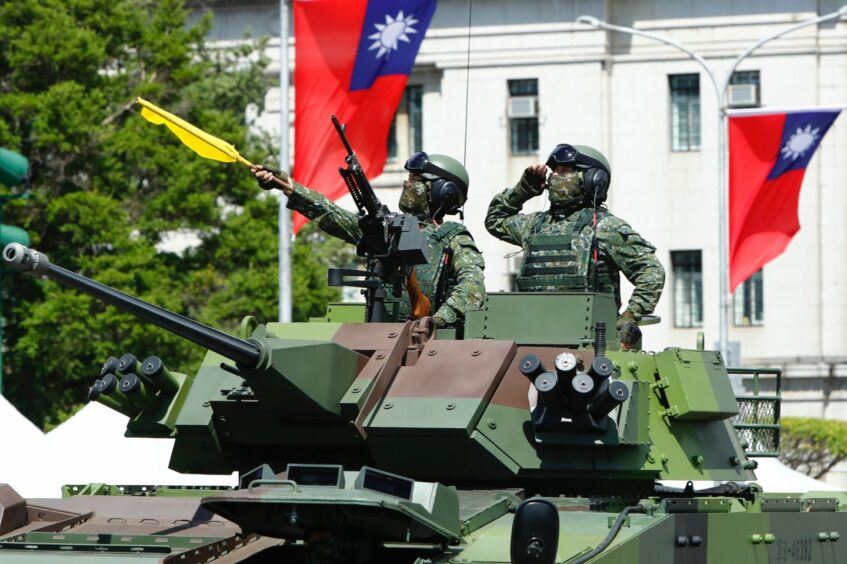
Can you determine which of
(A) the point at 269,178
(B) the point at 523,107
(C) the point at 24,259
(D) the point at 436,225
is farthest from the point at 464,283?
(B) the point at 523,107

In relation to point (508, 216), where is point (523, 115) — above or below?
above

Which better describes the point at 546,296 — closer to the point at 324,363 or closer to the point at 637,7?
the point at 324,363

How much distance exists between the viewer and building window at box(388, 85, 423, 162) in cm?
4881

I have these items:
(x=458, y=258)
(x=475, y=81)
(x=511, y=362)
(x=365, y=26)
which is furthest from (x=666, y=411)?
(x=475, y=81)

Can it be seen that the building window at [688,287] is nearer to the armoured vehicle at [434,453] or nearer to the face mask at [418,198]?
the face mask at [418,198]

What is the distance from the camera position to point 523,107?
155 ft

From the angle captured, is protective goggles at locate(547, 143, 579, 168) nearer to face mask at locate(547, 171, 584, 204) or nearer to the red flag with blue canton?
face mask at locate(547, 171, 584, 204)

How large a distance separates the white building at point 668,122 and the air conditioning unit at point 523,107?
35 millimetres

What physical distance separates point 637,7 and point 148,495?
114ft

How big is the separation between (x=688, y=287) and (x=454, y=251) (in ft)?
107

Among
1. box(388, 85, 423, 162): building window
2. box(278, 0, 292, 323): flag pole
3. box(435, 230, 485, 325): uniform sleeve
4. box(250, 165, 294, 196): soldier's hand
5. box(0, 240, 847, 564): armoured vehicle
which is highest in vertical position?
box(388, 85, 423, 162): building window

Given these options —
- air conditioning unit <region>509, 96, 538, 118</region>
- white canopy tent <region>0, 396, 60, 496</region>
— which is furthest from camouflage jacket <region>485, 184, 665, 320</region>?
air conditioning unit <region>509, 96, 538, 118</region>

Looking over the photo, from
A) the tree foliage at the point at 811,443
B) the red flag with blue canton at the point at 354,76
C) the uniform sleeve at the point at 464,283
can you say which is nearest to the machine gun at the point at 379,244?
the uniform sleeve at the point at 464,283

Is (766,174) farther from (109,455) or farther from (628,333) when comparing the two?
(628,333)
